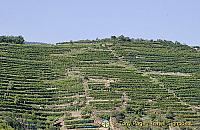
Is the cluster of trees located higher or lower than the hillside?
higher

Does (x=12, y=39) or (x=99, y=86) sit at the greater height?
(x=12, y=39)

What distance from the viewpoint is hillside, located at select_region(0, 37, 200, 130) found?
92.0m

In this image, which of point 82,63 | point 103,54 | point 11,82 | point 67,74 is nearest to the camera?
point 11,82

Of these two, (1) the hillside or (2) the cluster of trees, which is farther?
(2) the cluster of trees

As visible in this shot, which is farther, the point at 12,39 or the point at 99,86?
the point at 12,39

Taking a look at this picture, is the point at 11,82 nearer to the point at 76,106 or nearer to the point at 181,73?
the point at 76,106

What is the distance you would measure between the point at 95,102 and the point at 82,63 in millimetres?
30743

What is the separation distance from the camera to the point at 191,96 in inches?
4316

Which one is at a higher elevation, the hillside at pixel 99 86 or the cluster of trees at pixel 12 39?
the cluster of trees at pixel 12 39

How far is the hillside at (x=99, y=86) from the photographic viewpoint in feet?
302

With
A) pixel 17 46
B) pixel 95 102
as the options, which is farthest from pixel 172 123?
pixel 17 46

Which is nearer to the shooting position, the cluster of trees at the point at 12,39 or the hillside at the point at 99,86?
the hillside at the point at 99,86

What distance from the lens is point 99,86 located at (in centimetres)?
10981

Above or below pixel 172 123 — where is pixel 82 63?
above
